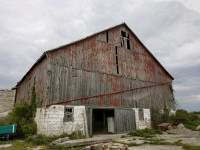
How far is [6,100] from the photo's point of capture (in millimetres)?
21859

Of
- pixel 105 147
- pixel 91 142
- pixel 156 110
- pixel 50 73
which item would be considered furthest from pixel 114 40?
pixel 105 147

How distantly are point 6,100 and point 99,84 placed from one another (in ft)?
49.8

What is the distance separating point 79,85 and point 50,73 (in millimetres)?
2644

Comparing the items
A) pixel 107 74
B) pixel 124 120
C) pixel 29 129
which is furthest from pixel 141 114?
pixel 29 129

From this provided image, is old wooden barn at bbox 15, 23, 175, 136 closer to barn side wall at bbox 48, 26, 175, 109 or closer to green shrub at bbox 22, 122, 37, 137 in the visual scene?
barn side wall at bbox 48, 26, 175, 109

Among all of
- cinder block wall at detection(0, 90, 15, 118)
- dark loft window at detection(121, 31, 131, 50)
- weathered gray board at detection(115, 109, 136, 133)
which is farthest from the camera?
cinder block wall at detection(0, 90, 15, 118)

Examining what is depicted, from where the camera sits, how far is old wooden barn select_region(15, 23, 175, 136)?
11.9 meters

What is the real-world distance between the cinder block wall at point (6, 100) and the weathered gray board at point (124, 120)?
51.4 feet

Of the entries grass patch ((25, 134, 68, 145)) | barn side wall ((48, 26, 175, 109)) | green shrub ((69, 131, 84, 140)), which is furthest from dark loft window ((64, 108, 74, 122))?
grass patch ((25, 134, 68, 145))

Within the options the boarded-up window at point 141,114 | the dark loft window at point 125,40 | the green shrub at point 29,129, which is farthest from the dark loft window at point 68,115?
the dark loft window at point 125,40

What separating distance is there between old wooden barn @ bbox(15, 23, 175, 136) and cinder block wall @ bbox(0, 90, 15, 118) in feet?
4.16

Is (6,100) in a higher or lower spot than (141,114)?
higher

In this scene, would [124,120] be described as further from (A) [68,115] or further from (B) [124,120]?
(A) [68,115]

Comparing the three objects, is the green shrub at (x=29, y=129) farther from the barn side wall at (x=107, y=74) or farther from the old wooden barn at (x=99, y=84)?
the barn side wall at (x=107, y=74)
